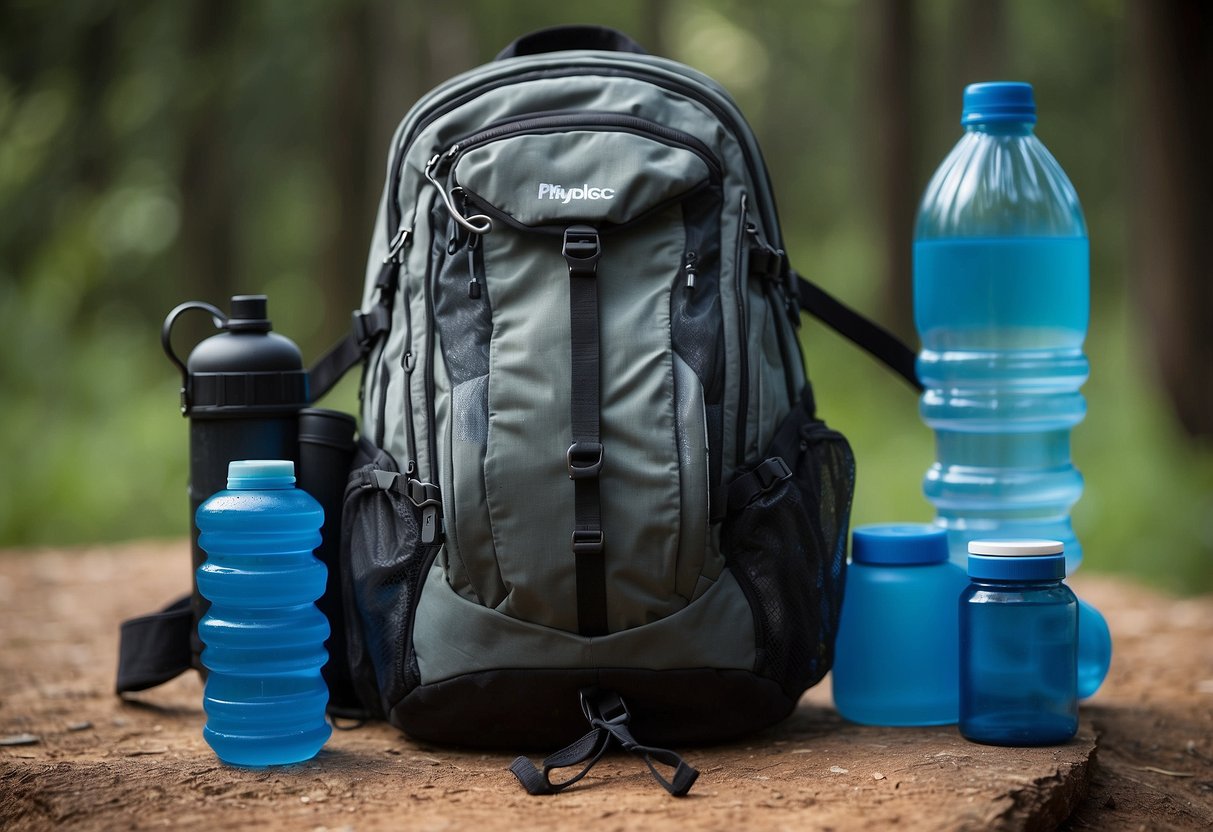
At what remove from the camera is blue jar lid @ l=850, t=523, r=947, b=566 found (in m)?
2.71

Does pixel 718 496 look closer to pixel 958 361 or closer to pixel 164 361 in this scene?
pixel 958 361

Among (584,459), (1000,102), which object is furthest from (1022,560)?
(1000,102)

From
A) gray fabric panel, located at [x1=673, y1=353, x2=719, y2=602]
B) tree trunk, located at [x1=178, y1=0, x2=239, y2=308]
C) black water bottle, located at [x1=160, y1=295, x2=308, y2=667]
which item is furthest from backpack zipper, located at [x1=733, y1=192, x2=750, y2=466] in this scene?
tree trunk, located at [x1=178, y1=0, x2=239, y2=308]

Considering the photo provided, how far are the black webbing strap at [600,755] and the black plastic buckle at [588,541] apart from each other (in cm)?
28

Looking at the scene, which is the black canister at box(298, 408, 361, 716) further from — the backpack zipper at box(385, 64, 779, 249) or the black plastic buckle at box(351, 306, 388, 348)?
the backpack zipper at box(385, 64, 779, 249)

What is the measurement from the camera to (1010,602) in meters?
2.44

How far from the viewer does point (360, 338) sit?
8.96 ft

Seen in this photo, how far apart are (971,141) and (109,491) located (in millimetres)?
5181

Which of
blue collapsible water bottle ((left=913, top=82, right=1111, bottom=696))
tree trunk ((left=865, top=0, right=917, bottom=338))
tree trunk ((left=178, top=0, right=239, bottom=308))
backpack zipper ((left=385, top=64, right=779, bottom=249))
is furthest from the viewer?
tree trunk ((left=178, top=0, right=239, bottom=308))

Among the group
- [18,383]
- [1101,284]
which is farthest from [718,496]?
[1101,284]

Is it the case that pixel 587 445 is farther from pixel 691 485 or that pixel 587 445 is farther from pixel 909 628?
pixel 909 628

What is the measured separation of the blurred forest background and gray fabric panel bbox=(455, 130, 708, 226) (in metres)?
3.43

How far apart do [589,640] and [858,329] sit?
108 cm

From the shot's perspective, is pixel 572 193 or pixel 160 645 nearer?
pixel 572 193
